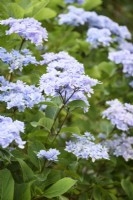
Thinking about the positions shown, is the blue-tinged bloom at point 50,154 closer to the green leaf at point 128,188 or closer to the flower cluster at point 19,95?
the flower cluster at point 19,95

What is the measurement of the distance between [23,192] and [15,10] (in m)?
0.96

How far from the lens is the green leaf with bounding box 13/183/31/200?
A: 61.6 inches

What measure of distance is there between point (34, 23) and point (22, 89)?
0.36 m

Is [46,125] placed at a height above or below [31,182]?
above

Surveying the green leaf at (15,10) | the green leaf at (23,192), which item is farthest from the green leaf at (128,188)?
the green leaf at (15,10)

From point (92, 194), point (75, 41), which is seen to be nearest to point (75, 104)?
point (92, 194)

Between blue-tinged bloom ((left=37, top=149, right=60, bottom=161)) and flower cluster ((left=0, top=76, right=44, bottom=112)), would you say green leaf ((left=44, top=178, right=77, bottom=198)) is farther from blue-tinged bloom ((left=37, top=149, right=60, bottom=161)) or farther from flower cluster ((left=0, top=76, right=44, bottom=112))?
flower cluster ((left=0, top=76, right=44, bottom=112))

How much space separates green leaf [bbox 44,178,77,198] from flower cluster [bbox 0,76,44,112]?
33cm

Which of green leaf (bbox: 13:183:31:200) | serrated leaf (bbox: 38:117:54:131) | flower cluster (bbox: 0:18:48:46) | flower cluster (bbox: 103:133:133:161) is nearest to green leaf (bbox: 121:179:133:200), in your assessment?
flower cluster (bbox: 103:133:133:161)

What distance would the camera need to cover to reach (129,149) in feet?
7.52

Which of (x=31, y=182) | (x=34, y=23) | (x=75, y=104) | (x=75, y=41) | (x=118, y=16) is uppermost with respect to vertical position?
(x=118, y=16)

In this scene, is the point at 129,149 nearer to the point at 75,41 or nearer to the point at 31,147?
the point at 31,147

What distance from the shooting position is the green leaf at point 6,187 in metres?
1.55

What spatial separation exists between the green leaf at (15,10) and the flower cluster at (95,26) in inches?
29.7
